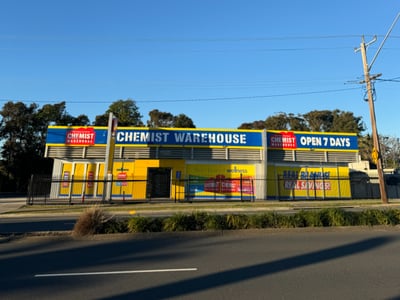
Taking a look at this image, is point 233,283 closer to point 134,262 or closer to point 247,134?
point 134,262

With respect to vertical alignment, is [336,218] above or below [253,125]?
below

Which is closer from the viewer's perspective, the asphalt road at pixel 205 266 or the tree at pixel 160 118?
the asphalt road at pixel 205 266

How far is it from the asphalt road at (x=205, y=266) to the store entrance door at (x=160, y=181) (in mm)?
16849

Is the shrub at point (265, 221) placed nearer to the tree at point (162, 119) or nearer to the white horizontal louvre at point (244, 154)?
the white horizontal louvre at point (244, 154)

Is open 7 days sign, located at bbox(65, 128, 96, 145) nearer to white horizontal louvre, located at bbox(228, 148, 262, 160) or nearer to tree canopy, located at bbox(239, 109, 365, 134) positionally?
white horizontal louvre, located at bbox(228, 148, 262, 160)

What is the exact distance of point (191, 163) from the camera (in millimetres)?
25281

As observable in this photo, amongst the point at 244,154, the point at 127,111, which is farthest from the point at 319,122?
the point at 244,154

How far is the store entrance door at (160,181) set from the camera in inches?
1001

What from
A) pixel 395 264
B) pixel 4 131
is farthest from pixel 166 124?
pixel 395 264

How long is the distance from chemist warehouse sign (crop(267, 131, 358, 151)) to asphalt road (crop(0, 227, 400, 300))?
17.3 metres

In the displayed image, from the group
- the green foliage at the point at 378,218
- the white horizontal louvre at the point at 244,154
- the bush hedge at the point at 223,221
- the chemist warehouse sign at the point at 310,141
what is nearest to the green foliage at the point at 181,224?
the bush hedge at the point at 223,221

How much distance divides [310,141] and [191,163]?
10659 millimetres

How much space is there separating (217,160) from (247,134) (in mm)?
3429

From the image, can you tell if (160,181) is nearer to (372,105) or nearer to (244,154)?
(244,154)
